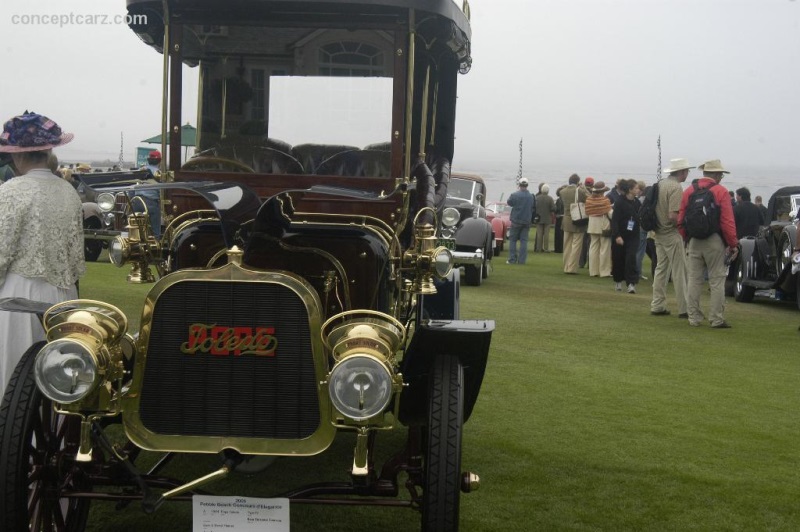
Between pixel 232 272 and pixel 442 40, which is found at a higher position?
pixel 442 40

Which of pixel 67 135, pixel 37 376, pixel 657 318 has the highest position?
pixel 67 135

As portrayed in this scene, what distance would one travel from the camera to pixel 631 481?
17.3 feet

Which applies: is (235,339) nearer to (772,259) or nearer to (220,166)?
(220,166)

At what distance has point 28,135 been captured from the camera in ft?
16.4

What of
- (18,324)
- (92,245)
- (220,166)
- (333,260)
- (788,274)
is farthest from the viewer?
(92,245)

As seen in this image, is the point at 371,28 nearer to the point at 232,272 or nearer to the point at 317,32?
the point at 317,32

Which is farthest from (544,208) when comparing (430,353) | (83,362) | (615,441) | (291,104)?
(83,362)

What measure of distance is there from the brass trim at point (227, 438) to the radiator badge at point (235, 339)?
0.15m

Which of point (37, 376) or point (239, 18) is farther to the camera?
point (239, 18)

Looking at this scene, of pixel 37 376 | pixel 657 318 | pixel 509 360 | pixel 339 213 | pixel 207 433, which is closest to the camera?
pixel 37 376

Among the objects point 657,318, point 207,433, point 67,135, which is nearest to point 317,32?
point 67,135

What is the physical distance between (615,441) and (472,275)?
8805mm

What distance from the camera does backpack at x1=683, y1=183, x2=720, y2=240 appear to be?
34.8 feet

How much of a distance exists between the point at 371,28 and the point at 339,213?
3.07 ft
